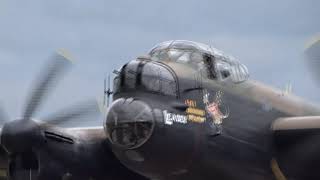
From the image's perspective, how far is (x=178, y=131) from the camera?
1322cm

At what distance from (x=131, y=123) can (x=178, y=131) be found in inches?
45.5

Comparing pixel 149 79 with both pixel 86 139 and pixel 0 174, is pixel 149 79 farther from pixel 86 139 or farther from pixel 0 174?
pixel 0 174

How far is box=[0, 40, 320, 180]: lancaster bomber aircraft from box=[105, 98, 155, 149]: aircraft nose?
2cm

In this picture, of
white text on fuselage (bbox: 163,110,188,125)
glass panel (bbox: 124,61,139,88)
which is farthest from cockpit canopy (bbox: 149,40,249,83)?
white text on fuselage (bbox: 163,110,188,125)

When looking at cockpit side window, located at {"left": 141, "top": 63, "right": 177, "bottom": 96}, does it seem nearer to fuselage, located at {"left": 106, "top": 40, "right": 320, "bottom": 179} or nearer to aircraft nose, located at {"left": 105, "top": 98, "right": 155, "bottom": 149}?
fuselage, located at {"left": 106, "top": 40, "right": 320, "bottom": 179}

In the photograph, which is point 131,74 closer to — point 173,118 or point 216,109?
point 173,118

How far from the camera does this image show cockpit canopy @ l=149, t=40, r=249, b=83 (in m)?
14.5

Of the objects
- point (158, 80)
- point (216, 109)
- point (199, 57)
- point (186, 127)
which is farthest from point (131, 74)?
point (216, 109)

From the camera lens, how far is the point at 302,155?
1526 centimetres

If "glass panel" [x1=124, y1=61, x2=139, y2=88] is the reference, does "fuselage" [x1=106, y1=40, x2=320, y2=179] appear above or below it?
below

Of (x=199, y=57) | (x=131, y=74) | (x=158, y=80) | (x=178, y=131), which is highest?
(x=199, y=57)

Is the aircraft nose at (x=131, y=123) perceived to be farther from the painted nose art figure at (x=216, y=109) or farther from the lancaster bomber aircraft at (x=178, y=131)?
the painted nose art figure at (x=216, y=109)

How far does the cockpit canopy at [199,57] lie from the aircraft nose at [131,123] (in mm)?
2010

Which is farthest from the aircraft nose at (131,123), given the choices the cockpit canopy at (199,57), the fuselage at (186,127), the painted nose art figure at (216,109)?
the cockpit canopy at (199,57)
